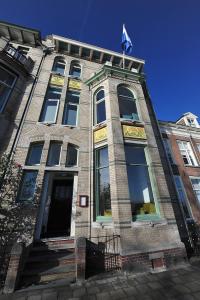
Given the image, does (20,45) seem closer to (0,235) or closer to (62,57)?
(62,57)

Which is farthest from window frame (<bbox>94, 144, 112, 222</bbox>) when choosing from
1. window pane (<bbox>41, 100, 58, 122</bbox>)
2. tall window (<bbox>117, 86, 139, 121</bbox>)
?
window pane (<bbox>41, 100, 58, 122</bbox>)

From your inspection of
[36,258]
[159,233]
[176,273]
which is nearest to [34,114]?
[36,258]

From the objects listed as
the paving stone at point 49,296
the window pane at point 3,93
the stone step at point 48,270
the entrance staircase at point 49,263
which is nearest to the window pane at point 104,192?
the entrance staircase at point 49,263

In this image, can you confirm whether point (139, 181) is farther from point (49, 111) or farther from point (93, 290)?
point (49, 111)

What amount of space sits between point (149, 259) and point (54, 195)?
5.68 m

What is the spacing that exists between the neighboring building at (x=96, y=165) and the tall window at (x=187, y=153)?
18.6 feet

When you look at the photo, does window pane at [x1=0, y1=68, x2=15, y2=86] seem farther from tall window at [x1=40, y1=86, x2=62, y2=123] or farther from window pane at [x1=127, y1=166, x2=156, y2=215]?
window pane at [x1=127, y1=166, x2=156, y2=215]

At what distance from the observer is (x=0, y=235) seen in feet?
18.1

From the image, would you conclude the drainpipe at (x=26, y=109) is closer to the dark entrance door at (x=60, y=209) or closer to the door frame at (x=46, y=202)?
the door frame at (x=46, y=202)

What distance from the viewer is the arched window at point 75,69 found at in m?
12.8

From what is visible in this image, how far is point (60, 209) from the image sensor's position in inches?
348

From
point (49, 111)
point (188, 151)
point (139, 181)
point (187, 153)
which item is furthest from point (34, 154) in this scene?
point (188, 151)

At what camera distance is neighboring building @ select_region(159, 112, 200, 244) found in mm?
11969

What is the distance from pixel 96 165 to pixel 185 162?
10.0m
